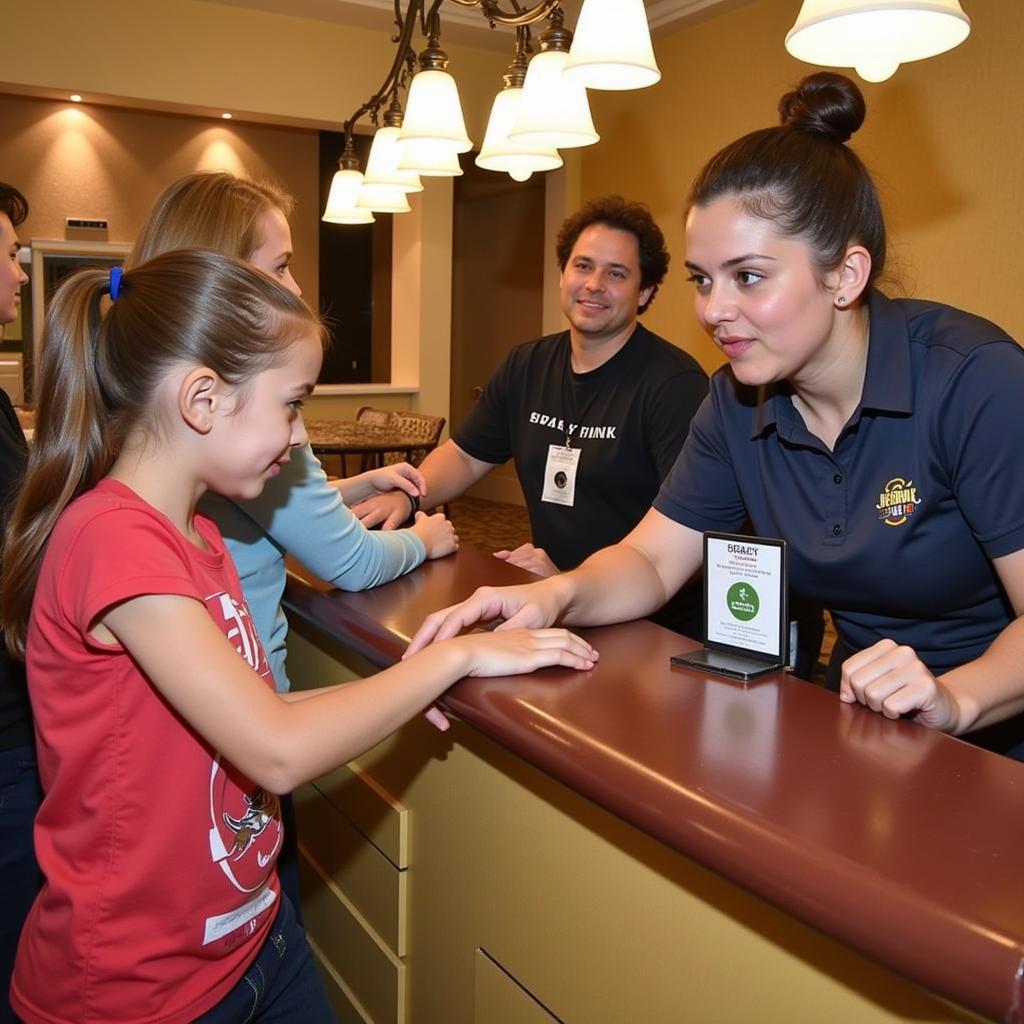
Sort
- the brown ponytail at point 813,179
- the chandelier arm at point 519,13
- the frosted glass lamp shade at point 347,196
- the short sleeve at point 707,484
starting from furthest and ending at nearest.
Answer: the frosted glass lamp shade at point 347,196, the chandelier arm at point 519,13, the short sleeve at point 707,484, the brown ponytail at point 813,179

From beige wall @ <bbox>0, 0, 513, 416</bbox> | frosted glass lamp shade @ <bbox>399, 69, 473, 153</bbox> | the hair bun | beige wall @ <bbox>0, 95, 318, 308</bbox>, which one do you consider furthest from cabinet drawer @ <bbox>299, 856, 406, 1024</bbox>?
beige wall @ <bbox>0, 95, 318, 308</bbox>

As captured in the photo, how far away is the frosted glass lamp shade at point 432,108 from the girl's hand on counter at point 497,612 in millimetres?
1376

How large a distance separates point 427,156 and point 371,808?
1.66 m

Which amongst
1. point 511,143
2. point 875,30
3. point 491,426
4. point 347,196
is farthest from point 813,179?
point 347,196

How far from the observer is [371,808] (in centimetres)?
162

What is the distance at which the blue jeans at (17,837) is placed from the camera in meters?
1.49

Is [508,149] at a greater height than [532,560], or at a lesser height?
greater

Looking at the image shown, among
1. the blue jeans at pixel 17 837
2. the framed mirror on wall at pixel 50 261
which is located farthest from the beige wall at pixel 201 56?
the blue jeans at pixel 17 837

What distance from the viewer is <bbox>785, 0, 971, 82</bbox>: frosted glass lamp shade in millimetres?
1438

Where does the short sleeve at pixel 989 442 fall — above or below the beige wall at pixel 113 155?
below

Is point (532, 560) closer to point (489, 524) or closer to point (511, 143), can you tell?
point (511, 143)

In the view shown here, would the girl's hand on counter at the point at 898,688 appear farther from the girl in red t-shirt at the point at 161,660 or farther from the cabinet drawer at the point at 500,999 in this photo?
the cabinet drawer at the point at 500,999

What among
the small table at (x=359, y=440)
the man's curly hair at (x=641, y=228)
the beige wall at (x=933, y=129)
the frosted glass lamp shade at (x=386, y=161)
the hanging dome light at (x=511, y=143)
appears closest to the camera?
the hanging dome light at (x=511, y=143)

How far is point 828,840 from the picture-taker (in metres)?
0.79
